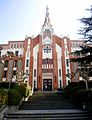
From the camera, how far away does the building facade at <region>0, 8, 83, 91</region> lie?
35594 millimetres

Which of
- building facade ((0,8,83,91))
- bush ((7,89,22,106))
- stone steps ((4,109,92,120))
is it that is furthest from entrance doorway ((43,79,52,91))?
stone steps ((4,109,92,120))

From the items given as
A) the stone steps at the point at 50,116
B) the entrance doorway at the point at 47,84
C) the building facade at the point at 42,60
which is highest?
the building facade at the point at 42,60

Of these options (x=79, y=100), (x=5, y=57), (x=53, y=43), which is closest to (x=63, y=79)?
(x=53, y=43)

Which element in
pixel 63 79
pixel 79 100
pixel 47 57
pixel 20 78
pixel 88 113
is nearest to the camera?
pixel 88 113

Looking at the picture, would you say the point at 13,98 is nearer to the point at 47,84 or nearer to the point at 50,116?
the point at 50,116

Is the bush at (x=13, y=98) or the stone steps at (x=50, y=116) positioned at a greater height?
the bush at (x=13, y=98)

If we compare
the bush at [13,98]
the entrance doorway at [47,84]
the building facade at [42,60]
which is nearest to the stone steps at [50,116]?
the bush at [13,98]

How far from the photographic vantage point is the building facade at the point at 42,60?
35.6 meters

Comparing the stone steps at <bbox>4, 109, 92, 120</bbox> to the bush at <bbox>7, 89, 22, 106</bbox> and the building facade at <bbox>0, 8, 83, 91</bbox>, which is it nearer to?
the bush at <bbox>7, 89, 22, 106</bbox>

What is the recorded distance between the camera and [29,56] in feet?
124

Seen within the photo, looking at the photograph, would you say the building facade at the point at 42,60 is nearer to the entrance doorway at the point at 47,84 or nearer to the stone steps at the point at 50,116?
the entrance doorway at the point at 47,84

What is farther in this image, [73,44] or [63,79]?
[73,44]

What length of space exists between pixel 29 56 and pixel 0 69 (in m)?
6.85

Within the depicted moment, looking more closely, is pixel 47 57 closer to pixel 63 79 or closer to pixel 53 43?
pixel 53 43
